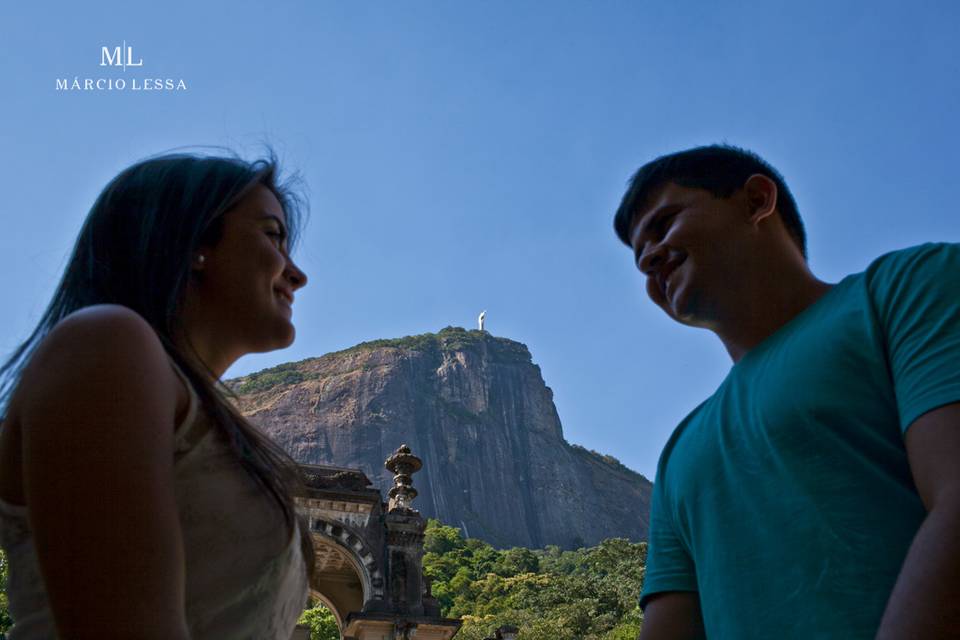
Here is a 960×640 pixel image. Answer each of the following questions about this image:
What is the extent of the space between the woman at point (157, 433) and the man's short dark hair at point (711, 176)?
1.14 metres

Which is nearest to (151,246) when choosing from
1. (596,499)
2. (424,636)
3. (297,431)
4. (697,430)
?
(697,430)

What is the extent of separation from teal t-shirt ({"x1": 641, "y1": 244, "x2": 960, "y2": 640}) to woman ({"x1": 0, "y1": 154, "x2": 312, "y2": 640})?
0.96 metres

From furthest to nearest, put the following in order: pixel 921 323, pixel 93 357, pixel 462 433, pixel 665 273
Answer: pixel 462 433 → pixel 665 273 → pixel 921 323 → pixel 93 357

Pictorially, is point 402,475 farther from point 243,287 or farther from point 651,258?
point 243,287

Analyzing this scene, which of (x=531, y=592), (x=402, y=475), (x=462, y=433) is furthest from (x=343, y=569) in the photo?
(x=462, y=433)

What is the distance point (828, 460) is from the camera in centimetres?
176

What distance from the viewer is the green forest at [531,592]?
143 ft

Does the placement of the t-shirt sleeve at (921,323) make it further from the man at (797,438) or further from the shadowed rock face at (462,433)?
the shadowed rock face at (462,433)

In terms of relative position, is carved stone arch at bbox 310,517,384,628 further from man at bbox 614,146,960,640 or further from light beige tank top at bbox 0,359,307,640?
light beige tank top at bbox 0,359,307,640

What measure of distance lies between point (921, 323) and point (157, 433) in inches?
55.9

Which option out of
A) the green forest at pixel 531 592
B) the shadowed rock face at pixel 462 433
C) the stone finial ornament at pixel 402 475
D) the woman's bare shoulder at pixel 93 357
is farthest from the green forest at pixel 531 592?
the woman's bare shoulder at pixel 93 357

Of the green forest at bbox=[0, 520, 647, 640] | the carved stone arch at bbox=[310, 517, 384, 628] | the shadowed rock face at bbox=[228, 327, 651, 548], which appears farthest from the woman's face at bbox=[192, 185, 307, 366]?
the shadowed rock face at bbox=[228, 327, 651, 548]

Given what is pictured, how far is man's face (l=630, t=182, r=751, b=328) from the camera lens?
234 cm

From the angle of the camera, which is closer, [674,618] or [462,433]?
[674,618]
